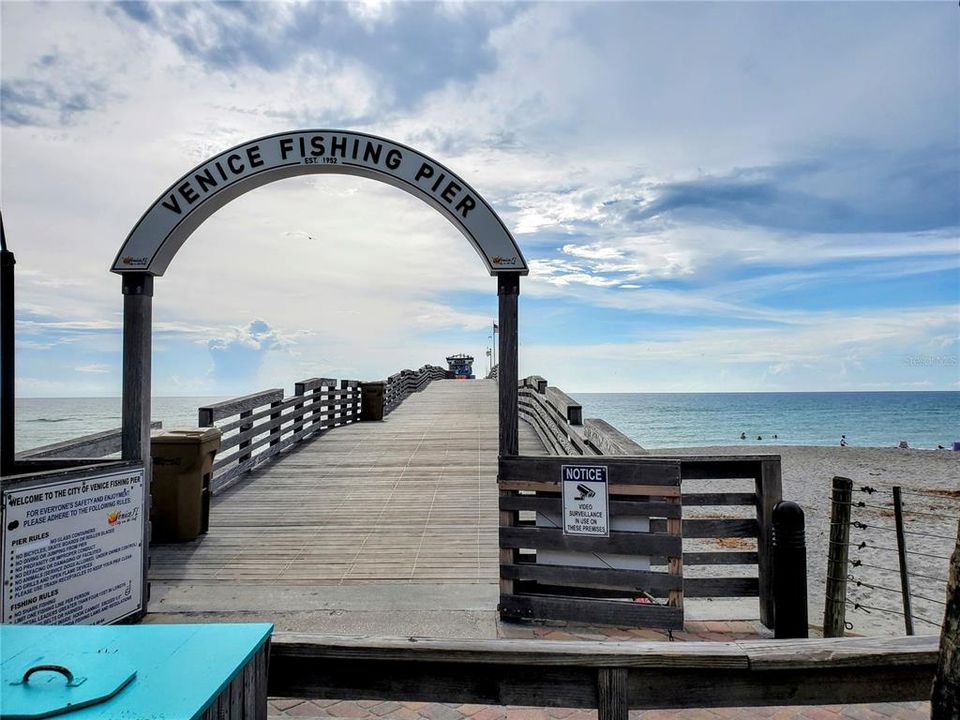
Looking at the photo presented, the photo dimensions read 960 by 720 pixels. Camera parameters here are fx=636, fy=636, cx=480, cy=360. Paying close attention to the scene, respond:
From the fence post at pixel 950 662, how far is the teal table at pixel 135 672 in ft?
6.78

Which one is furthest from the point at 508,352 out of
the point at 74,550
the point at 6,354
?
the point at 6,354

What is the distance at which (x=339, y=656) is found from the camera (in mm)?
2443

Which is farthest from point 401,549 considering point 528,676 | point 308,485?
point 528,676

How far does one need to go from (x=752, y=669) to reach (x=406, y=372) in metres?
28.8

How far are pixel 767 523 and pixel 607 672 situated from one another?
285 cm

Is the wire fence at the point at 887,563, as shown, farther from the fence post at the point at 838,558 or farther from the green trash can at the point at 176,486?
the green trash can at the point at 176,486

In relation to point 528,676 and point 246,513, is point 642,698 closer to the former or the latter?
point 528,676

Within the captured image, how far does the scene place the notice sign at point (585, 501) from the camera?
4555 mm

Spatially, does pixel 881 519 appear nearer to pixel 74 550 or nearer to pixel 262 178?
pixel 262 178

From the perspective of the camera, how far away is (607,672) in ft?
7.73

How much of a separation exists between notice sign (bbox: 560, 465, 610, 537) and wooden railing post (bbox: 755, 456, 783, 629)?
1.19 metres

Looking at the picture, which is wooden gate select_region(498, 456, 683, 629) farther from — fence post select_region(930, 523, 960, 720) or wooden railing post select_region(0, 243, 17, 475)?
wooden railing post select_region(0, 243, 17, 475)

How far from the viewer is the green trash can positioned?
21.9ft

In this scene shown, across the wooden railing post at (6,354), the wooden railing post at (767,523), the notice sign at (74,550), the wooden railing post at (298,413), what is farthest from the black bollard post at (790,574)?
the wooden railing post at (298,413)
